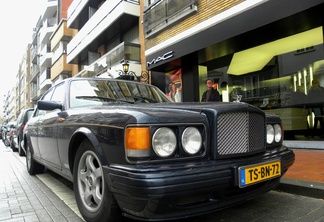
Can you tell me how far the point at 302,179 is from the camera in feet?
12.1

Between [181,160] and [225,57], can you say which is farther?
[225,57]

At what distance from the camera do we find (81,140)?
9.37 ft

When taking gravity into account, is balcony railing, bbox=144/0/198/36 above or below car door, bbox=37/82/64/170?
above

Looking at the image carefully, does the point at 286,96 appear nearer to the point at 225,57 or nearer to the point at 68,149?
the point at 225,57

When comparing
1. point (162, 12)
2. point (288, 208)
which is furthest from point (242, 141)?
point (162, 12)

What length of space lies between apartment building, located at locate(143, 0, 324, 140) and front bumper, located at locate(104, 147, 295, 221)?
4947 millimetres

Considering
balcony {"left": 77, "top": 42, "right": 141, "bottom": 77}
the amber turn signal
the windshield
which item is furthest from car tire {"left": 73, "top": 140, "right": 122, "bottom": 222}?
balcony {"left": 77, "top": 42, "right": 141, "bottom": 77}

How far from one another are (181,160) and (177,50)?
25.6 ft

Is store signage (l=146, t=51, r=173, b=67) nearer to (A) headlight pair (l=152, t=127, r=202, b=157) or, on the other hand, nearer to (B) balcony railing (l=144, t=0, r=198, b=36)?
(B) balcony railing (l=144, t=0, r=198, b=36)

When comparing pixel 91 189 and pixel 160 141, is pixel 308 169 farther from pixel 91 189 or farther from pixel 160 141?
pixel 91 189

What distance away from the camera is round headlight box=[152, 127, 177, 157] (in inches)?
82.4

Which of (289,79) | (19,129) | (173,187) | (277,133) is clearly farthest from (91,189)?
(19,129)

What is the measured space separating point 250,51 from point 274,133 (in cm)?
612

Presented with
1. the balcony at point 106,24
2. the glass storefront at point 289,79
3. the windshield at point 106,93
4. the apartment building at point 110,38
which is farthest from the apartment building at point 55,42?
the windshield at point 106,93
